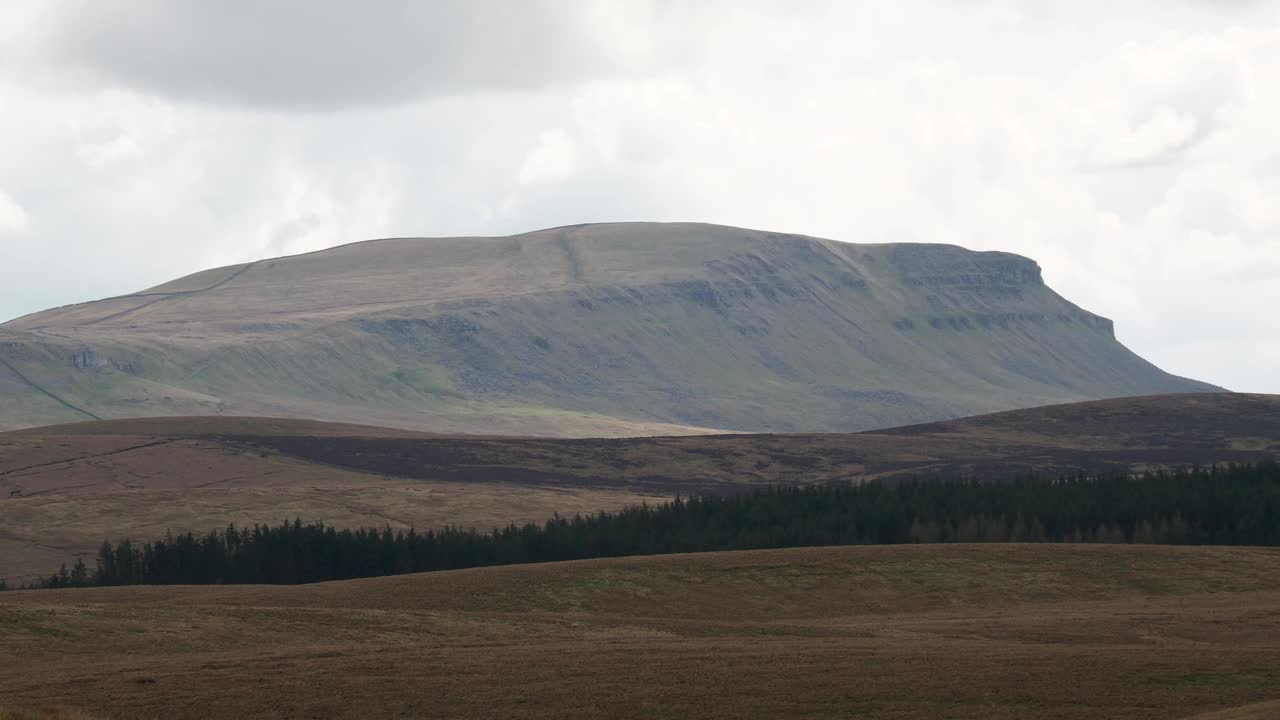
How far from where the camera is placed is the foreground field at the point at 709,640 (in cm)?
4278

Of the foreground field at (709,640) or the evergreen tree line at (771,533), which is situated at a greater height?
the evergreen tree line at (771,533)

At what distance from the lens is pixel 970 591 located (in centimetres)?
7975

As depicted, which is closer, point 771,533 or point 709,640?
point 709,640

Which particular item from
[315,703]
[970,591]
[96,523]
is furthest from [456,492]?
[315,703]

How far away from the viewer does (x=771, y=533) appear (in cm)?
12381

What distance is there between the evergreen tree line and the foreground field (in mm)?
27521

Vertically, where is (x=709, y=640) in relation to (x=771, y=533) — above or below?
below

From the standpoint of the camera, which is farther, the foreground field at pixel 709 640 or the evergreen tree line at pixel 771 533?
the evergreen tree line at pixel 771 533

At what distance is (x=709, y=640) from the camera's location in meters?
57.8

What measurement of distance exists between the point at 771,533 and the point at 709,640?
66.6 metres

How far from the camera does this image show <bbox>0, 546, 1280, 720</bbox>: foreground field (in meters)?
42.8

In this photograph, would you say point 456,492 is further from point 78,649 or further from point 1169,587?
point 78,649

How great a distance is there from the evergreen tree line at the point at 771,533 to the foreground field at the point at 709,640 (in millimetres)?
27521

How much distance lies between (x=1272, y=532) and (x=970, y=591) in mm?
40494
